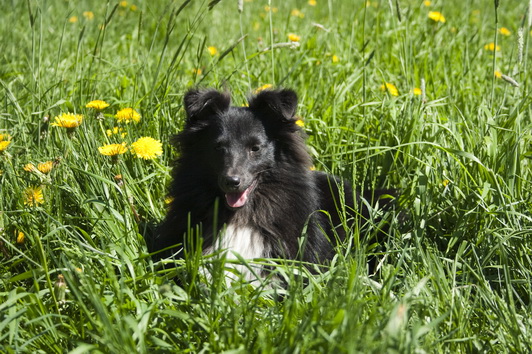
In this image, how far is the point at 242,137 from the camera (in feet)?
9.91

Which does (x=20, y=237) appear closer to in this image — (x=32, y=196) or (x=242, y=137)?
(x=32, y=196)

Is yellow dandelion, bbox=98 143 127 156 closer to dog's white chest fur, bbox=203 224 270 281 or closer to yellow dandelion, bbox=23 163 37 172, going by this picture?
yellow dandelion, bbox=23 163 37 172

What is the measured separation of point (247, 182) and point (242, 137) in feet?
0.82

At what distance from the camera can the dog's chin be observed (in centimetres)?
296

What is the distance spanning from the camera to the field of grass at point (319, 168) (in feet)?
6.68

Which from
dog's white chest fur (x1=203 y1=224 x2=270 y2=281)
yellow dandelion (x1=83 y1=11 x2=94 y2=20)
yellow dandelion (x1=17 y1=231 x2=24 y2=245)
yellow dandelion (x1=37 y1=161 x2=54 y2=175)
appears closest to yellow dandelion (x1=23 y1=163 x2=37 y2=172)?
yellow dandelion (x1=37 y1=161 x2=54 y2=175)

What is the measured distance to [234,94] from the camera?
4059 millimetres

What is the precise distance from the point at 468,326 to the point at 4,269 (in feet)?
6.26

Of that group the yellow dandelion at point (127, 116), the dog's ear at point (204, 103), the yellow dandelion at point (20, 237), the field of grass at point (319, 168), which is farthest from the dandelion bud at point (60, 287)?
the yellow dandelion at point (127, 116)

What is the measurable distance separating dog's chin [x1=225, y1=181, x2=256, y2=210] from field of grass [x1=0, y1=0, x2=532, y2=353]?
1.44 feet

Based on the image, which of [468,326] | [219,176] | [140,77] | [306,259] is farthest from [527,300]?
[140,77]

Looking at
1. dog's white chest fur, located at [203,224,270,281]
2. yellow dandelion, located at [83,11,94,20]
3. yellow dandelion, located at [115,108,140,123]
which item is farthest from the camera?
yellow dandelion, located at [83,11,94,20]

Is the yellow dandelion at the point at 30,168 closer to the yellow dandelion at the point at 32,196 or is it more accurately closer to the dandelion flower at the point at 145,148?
the yellow dandelion at the point at 32,196

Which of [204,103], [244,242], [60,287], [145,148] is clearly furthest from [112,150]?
[60,287]
